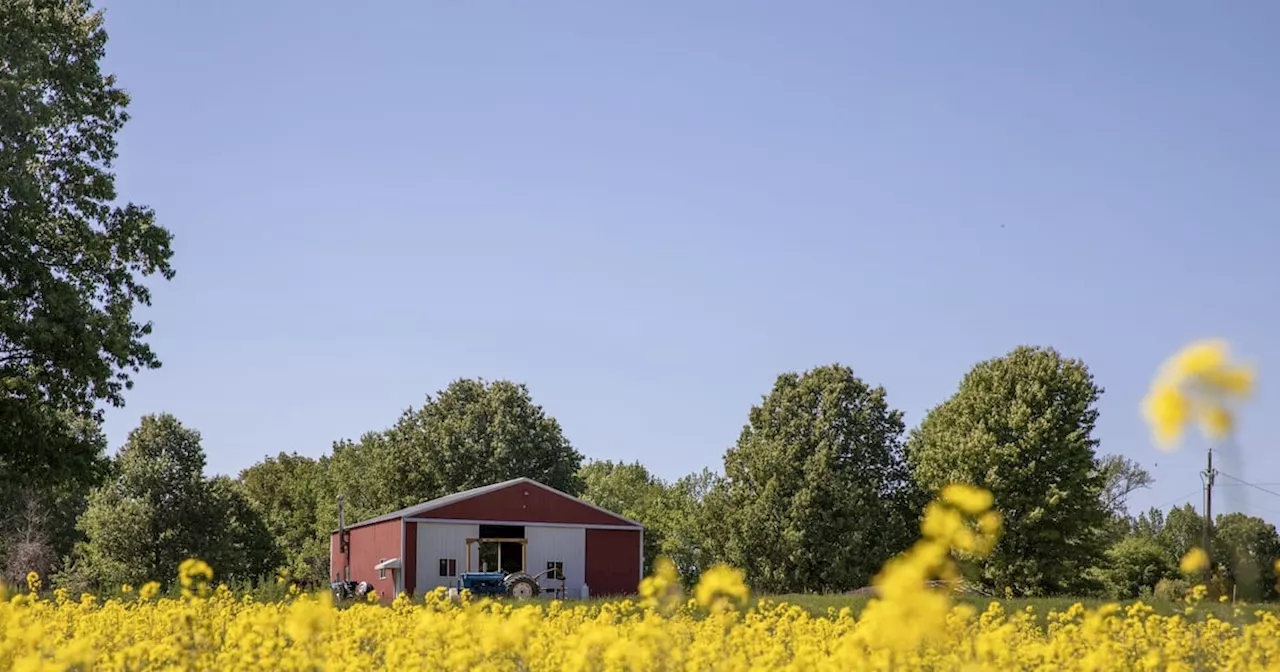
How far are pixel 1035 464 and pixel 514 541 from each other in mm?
16809

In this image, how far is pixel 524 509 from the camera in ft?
144

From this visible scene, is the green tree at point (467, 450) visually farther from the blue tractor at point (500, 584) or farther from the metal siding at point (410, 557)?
the blue tractor at point (500, 584)

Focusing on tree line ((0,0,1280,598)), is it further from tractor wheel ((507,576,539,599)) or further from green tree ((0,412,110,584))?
tractor wheel ((507,576,539,599))

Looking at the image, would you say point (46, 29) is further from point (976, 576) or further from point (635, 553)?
point (976, 576)

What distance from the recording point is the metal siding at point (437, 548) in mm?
42500

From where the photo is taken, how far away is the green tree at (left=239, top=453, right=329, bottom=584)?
66875mm

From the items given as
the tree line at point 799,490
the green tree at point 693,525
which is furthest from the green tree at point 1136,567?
the green tree at point 693,525

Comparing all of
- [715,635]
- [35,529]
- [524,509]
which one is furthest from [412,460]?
[715,635]

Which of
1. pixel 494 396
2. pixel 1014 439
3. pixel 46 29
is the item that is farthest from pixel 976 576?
pixel 46 29

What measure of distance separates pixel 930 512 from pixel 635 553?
135 feet

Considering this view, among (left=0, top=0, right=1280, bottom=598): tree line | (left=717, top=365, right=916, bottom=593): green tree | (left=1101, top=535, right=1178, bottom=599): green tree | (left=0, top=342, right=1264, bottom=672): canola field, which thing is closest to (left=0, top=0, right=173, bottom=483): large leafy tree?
(left=0, top=0, right=1280, bottom=598): tree line

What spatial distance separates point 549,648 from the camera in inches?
454

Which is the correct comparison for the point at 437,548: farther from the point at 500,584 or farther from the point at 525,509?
the point at 500,584

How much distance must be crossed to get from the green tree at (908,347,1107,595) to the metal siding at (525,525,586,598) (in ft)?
41.0
